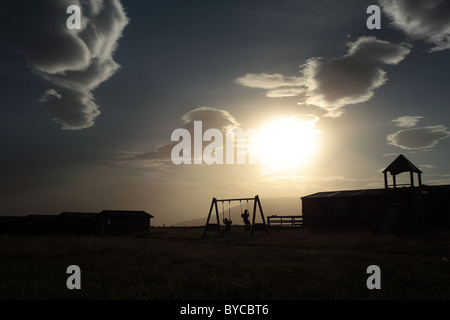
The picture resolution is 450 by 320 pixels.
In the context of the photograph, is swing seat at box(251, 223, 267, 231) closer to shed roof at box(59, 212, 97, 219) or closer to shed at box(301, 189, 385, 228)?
shed at box(301, 189, 385, 228)

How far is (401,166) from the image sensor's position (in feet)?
94.5

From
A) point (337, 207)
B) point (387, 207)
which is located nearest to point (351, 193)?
point (337, 207)

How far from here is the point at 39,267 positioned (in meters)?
12.5

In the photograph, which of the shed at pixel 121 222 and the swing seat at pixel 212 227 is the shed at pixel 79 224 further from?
the swing seat at pixel 212 227

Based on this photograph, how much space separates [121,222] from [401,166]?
3490 cm

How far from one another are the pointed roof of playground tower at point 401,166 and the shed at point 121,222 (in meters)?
33.0

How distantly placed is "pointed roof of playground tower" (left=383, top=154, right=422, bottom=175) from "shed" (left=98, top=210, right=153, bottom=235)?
33.0m

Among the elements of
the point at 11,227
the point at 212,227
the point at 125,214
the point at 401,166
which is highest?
the point at 401,166

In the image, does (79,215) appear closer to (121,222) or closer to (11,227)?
(121,222)

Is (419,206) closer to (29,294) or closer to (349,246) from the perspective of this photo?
(349,246)

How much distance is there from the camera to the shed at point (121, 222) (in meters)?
46.4

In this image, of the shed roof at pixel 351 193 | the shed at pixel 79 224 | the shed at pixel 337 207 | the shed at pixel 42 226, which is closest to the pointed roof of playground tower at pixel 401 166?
the shed at pixel 337 207
